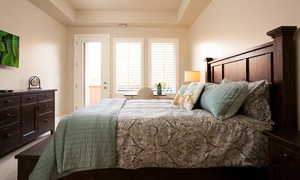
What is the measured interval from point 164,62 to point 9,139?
12.4 ft

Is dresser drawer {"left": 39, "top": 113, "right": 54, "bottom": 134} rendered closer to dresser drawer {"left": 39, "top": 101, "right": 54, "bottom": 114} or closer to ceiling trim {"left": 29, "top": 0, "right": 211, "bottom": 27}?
dresser drawer {"left": 39, "top": 101, "right": 54, "bottom": 114}

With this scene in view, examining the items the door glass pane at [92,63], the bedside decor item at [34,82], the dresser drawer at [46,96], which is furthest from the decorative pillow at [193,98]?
the door glass pane at [92,63]

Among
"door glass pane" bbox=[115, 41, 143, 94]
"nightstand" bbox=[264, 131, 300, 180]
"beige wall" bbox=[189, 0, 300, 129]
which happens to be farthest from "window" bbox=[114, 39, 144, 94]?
"nightstand" bbox=[264, 131, 300, 180]

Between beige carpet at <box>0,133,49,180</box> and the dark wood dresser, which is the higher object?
the dark wood dresser

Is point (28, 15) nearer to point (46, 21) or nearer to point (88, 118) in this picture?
point (46, 21)

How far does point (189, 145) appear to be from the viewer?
144 centimetres

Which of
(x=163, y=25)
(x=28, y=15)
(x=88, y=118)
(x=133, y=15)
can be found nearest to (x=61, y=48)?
(x=28, y=15)

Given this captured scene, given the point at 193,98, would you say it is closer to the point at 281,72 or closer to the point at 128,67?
the point at 281,72

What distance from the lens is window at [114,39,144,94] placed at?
494 centimetres

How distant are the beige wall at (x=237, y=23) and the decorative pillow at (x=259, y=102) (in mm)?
399

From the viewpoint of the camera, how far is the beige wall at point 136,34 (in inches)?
193

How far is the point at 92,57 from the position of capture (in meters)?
5.02

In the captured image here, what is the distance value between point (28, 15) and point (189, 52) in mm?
3818

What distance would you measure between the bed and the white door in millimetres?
3622
